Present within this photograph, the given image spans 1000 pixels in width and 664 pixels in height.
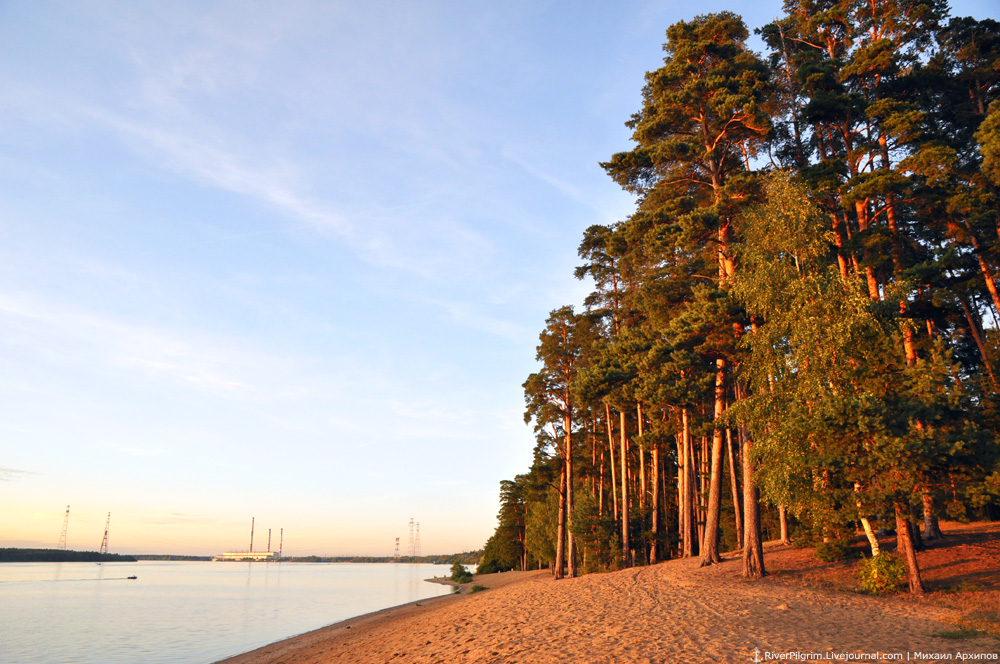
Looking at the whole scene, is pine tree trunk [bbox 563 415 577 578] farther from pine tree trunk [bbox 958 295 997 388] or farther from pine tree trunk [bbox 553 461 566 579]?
pine tree trunk [bbox 958 295 997 388]

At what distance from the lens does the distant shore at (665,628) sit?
1032cm

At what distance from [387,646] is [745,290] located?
50.7 feet

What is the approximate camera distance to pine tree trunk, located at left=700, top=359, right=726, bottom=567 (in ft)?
69.5

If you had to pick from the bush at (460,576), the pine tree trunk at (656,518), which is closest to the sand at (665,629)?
the pine tree trunk at (656,518)

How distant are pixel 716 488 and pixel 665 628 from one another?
999 centimetres

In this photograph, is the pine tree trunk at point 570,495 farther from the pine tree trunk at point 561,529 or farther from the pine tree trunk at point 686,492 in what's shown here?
the pine tree trunk at point 686,492

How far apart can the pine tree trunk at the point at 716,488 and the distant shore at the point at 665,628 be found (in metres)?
1.11

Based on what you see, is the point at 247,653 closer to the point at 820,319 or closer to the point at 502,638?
the point at 502,638

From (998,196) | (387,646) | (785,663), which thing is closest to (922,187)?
(998,196)

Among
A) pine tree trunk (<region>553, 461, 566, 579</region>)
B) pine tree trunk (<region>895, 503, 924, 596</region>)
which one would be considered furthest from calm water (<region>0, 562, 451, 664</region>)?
pine tree trunk (<region>895, 503, 924, 596</region>)

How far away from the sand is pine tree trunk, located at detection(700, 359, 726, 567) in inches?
50.8

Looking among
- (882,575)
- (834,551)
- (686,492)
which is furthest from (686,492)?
(882,575)

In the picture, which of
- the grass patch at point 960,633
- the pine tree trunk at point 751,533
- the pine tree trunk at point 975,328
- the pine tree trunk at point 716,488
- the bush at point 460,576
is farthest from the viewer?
the bush at point 460,576

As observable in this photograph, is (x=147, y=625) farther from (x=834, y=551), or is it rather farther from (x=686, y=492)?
(x=834, y=551)
